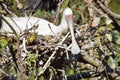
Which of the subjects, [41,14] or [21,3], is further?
[41,14]

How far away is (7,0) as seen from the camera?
14.9 ft

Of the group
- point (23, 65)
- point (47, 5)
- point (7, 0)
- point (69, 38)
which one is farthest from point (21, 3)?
point (23, 65)

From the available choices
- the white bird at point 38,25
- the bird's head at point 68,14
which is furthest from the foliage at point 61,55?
the white bird at point 38,25

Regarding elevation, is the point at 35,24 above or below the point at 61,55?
above

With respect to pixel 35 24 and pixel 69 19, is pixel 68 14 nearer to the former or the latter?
pixel 69 19

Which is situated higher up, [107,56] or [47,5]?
[47,5]

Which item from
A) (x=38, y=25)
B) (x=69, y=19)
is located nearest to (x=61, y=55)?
(x=69, y=19)

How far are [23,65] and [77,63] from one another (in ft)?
2.18

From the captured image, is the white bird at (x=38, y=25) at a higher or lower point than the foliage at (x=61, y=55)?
higher

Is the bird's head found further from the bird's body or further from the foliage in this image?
the bird's body

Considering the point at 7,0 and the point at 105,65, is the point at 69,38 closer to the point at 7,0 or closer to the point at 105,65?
the point at 105,65

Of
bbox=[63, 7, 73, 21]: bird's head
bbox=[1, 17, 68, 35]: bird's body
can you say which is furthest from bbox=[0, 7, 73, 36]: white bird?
bbox=[63, 7, 73, 21]: bird's head

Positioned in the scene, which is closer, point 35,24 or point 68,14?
point 68,14

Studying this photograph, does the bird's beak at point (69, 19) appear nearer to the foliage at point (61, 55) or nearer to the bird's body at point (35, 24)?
the foliage at point (61, 55)
